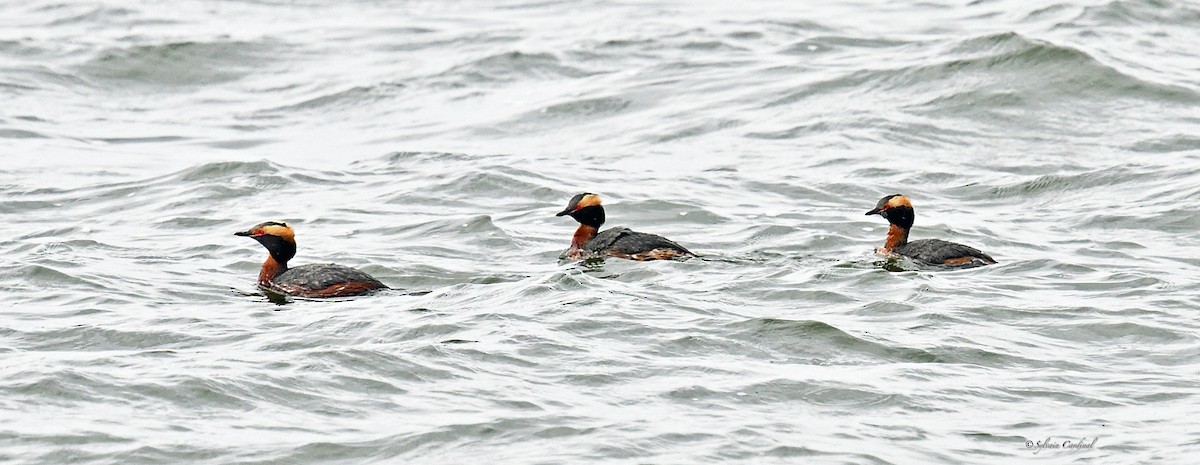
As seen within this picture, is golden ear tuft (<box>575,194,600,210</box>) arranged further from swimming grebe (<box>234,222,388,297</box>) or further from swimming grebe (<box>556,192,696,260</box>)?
swimming grebe (<box>234,222,388,297</box>)

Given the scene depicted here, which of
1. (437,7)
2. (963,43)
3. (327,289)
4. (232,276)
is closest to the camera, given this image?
(327,289)

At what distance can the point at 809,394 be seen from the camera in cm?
1148

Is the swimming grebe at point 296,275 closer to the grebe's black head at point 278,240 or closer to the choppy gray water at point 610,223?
the grebe's black head at point 278,240

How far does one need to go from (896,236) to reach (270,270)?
556 cm

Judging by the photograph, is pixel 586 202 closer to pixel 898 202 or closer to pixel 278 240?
pixel 898 202

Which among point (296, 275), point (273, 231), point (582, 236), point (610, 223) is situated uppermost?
point (273, 231)

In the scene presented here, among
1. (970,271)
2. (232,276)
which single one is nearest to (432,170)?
(232,276)

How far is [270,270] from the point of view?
15.3 meters

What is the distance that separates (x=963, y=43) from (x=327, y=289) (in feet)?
45.1

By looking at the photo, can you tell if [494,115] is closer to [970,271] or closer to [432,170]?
[432,170]

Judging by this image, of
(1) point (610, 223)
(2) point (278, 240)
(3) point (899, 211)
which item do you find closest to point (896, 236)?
(3) point (899, 211)

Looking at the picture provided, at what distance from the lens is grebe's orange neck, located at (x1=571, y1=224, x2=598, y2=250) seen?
1651 cm

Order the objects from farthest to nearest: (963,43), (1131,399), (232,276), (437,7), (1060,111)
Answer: (437,7), (963,43), (1060,111), (232,276), (1131,399)

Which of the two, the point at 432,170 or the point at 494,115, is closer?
the point at 432,170
